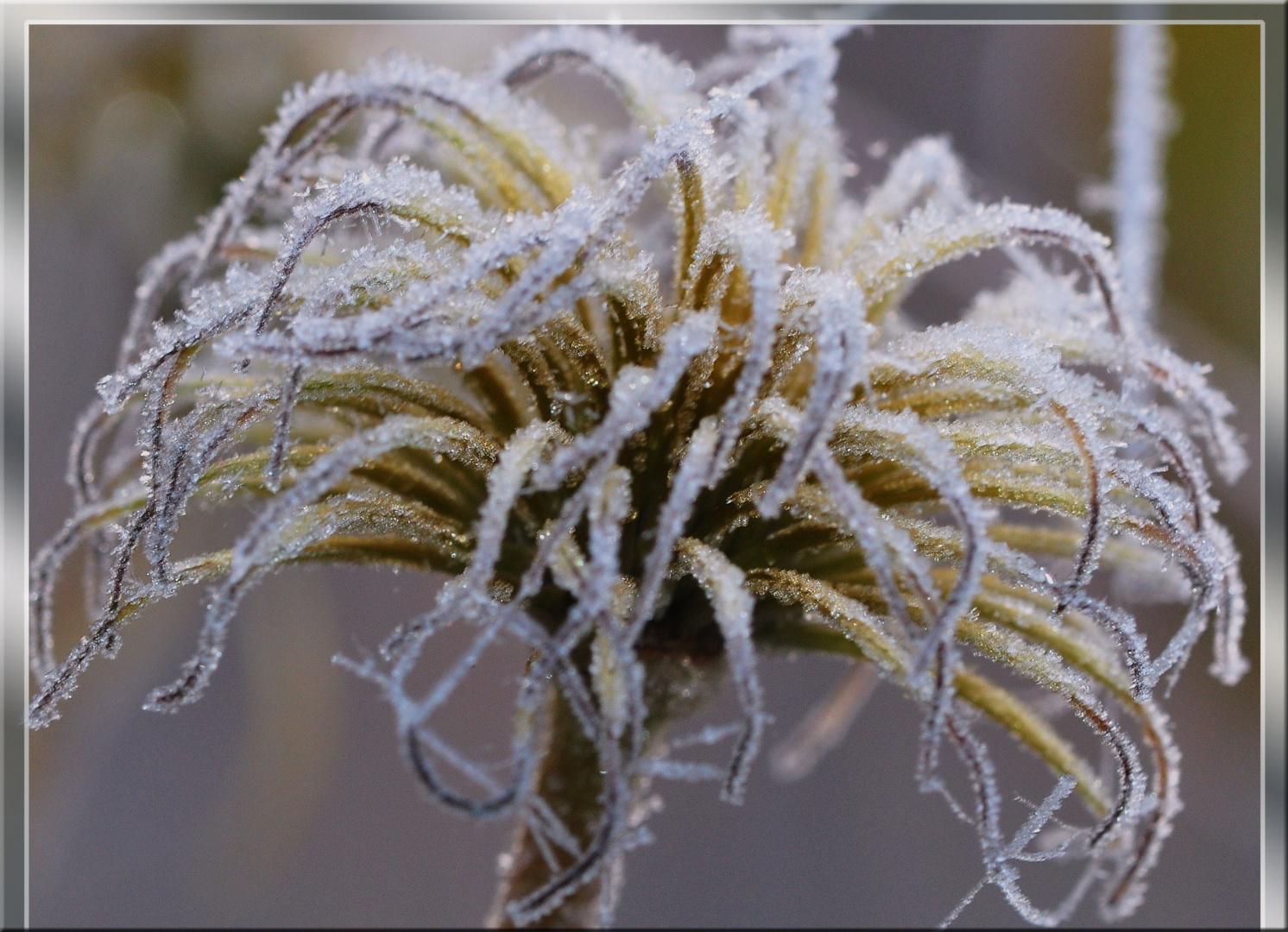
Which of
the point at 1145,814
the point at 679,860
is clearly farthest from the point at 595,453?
the point at 679,860

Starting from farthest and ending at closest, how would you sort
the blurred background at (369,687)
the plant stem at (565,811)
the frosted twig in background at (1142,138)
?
1. the frosted twig in background at (1142,138)
2. the blurred background at (369,687)
3. the plant stem at (565,811)

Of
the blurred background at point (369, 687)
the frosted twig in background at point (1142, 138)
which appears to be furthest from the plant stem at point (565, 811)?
the frosted twig in background at point (1142, 138)

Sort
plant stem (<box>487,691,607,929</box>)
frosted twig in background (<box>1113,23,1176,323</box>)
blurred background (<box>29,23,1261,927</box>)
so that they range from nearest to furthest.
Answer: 1. plant stem (<box>487,691,607,929</box>)
2. blurred background (<box>29,23,1261,927</box>)
3. frosted twig in background (<box>1113,23,1176,323</box>)

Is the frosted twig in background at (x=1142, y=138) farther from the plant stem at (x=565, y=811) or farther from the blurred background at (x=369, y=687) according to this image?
the plant stem at (x=565, y=811)

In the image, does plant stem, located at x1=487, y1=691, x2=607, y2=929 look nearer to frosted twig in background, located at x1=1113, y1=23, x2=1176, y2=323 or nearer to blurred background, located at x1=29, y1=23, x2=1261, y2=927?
blurred background, located at x1=29, y1=23, x2=1261, y2=927

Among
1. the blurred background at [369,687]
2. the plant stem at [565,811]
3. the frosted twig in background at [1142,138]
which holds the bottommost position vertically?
the plant stem at [565,811]

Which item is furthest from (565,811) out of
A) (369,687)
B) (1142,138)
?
(1142,138)

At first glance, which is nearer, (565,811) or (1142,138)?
(565,811)

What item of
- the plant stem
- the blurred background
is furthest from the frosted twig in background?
the plant stem

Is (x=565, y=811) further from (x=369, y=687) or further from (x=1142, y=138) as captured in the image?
A: (x=1142, y=138)
